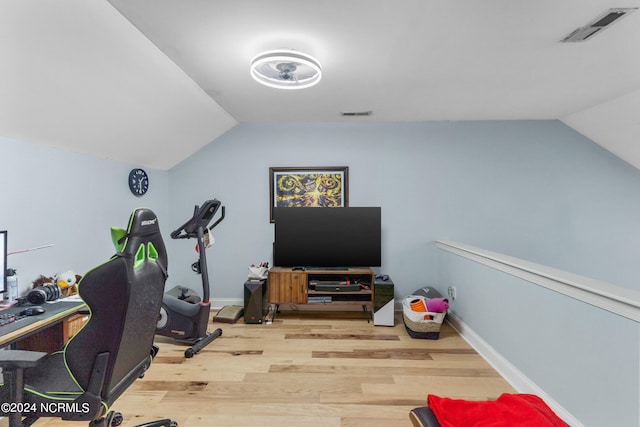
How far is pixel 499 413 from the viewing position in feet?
4.49

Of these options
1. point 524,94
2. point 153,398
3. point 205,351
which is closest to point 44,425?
point 153,398

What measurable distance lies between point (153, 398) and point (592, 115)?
480 centimetres

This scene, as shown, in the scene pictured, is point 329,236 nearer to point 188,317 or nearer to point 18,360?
point 188,317

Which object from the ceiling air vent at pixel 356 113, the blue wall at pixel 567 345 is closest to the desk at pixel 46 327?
the blue wall at pixel 567 345

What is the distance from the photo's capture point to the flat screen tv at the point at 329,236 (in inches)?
154

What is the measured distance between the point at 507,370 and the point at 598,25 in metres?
2.39

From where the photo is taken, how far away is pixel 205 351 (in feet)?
9.95

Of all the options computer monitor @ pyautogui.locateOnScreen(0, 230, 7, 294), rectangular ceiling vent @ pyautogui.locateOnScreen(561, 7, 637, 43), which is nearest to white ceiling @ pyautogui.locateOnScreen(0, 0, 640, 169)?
rectangular ceiling vent @ pyautogui.locateOnScreen(561, 7, 637, 43)

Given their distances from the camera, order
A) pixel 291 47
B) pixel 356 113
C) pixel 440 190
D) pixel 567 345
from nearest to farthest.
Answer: pixel 567 345, pixel 291 47, pixel 356 113, pixel 440 190

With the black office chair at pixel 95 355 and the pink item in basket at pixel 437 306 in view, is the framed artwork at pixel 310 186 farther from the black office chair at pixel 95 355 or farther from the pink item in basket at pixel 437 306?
the black office chair at pixel 95 355

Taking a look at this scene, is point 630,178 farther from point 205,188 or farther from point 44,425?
point 44,425

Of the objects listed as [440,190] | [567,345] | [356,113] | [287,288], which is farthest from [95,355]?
[440,190]

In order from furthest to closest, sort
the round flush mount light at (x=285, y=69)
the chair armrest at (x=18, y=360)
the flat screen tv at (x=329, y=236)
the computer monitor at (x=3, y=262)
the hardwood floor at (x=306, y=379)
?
1. the flat screen tv at (x=329, y=236)
2. the round flush mount light at (x=285, y=69)
3. the hardwood floor at (x=306, y=379)
4. the computer monitor at (x=3, y=262)
5. the chair armrest at (x=18, y=360)

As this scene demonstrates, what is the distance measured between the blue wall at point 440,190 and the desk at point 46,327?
6.86 feet
